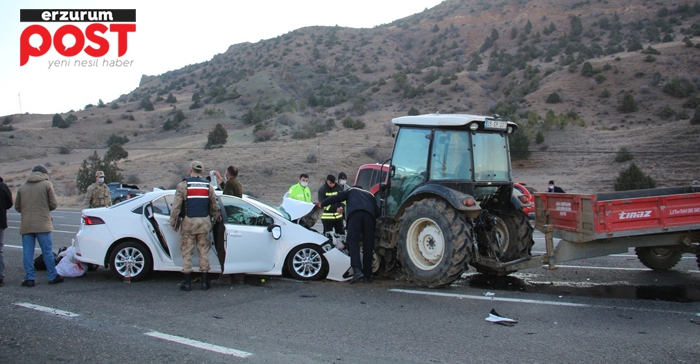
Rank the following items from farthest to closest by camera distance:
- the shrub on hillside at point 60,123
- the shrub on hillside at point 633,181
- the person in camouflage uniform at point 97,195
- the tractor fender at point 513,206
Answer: the shrub on hillside at point 60,123, the shrub on hillside at point 633,181, the person in camouflage uniform at point 97,195, the tractor fender at point 513,206

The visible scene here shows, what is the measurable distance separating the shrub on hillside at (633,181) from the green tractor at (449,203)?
1839 cm

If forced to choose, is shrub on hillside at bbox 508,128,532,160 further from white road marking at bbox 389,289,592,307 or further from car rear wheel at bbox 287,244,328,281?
white road marking at bbox 389,289,592,307

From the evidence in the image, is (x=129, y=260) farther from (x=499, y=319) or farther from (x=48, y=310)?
(x=499, y=319)

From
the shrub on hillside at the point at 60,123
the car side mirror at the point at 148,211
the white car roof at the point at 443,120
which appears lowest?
the car side mirror at the point at 148,211

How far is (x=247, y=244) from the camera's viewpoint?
27.3ft

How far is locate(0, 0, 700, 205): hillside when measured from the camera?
33.6 m

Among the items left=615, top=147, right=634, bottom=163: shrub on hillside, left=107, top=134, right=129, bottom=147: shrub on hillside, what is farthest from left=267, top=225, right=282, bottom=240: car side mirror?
left=107, top=134, right=129, bottom=147: shrub on hillside

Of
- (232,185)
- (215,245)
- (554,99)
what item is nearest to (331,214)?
(232,185)

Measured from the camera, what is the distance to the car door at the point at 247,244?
8281 millimetres

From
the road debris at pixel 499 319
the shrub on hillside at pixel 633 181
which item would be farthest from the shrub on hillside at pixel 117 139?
the road debris at pixel 499 319

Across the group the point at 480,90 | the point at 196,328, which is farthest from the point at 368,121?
the point at 196,328

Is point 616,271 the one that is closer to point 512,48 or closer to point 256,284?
point 256,284

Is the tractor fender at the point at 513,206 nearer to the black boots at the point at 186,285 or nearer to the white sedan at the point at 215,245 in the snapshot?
the white sedan at the point at 215,245

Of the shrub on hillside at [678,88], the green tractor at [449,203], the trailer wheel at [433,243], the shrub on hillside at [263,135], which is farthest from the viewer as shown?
the shrub on hillside at [263,135]
